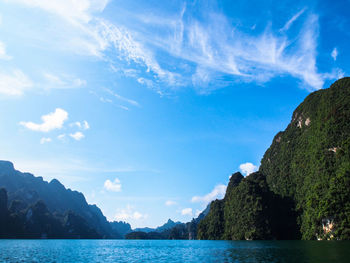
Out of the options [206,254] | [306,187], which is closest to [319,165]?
[306,187]

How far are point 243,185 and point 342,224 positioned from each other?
68.6m

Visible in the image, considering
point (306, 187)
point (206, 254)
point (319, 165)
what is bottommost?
point (206, 254)

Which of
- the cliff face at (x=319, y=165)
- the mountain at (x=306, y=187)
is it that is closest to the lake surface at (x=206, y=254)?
the cliff face at (x=319, y=165)

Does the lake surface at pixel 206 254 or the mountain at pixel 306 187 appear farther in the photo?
the mountain at pixel 306 187

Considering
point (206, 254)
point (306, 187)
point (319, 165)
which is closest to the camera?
point (206, 254)

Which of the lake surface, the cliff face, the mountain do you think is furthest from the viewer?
the mountain

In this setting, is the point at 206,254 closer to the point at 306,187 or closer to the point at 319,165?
the point at 319,165

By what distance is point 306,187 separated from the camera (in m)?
140

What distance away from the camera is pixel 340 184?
107062mm

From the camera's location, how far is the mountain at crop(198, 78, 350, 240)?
10769 cm

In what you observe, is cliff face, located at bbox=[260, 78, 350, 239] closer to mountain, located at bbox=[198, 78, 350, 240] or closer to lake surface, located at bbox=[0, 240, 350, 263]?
mountain, located at bbox=[198, 78, 350, 240]

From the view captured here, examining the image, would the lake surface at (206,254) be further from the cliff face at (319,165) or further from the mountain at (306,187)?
the mountain at (306,187)

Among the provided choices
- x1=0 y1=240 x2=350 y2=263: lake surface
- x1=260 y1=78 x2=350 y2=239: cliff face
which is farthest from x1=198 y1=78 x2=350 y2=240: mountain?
x1=0 y1=240 x2=350 y2=263: lake surface

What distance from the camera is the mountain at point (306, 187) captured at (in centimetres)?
10769
